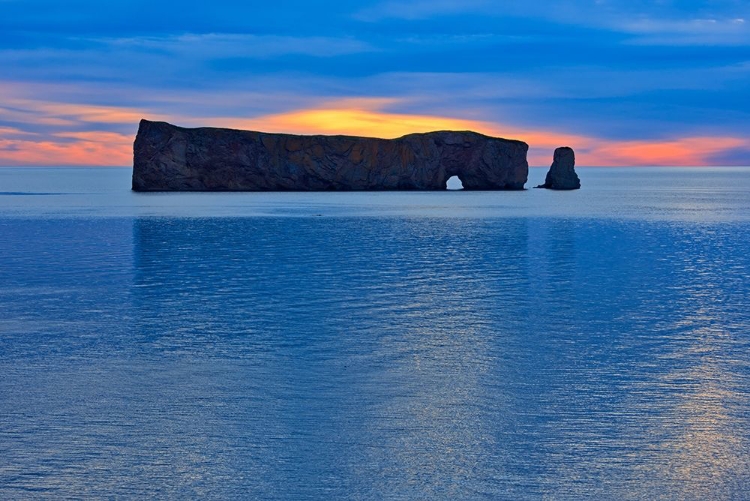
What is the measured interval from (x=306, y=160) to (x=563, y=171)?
131 ft

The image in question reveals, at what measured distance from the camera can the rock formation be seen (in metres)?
110

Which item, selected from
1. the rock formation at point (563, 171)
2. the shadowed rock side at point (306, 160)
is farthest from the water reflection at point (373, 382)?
the rock formation at point (563, 171)

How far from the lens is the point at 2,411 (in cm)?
978

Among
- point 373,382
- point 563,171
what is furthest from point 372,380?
point 563,171

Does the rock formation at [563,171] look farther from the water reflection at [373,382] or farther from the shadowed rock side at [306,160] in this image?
the water reflection at [373,382]

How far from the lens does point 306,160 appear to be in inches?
3659

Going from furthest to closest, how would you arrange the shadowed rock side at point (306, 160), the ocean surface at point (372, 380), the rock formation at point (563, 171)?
the rock formation at point (563, 171) → the shadowed rock side at point (306, 160) → the ocean surface at point (372, 380)

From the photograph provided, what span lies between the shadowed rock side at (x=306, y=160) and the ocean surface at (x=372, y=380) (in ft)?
208

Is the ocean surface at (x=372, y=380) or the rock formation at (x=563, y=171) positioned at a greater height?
the rock formation at (x=563, y=171)

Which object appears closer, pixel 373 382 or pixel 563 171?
pixel 373 382

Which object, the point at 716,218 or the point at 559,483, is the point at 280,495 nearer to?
the point at 559,483

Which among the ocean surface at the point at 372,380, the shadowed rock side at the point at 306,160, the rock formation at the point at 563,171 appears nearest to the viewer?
the ocean surface at the point at 372,380

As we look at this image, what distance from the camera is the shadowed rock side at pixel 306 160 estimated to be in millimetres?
88375

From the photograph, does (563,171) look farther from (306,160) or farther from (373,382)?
(373,382)
